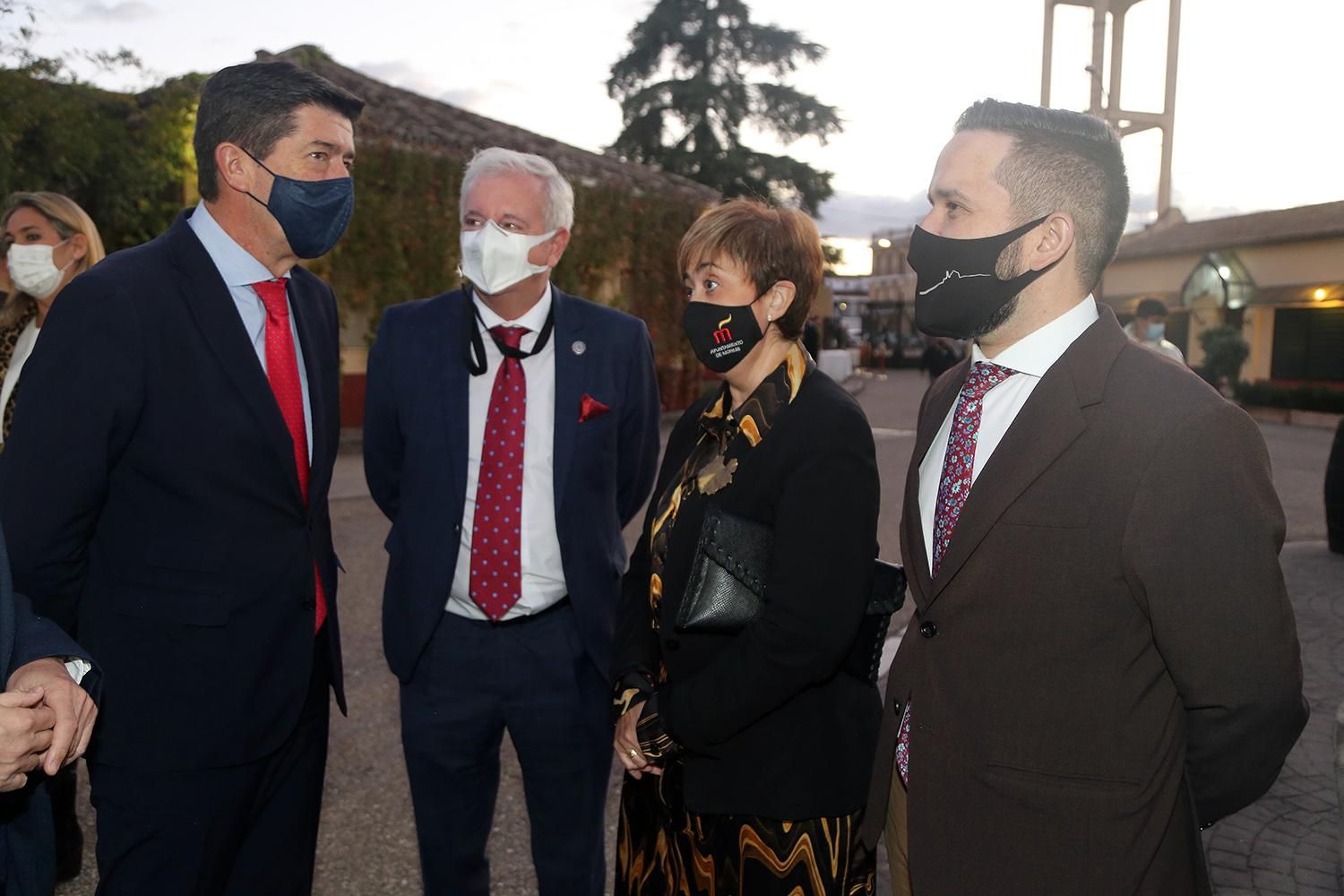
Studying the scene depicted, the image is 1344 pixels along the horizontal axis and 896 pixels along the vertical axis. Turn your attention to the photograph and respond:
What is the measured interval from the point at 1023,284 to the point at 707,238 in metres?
0.79

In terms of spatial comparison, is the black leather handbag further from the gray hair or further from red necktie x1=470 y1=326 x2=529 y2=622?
the gray hair

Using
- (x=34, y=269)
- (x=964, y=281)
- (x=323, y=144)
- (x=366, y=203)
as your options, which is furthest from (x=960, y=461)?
(x=366, y=203)

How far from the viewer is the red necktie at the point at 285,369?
234cm

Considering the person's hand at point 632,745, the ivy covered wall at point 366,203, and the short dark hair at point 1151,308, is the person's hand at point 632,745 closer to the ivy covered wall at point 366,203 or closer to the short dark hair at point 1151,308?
the short dark hair at point 1151,308

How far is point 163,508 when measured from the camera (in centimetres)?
212

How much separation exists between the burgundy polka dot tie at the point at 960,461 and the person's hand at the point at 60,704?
142 centimetres

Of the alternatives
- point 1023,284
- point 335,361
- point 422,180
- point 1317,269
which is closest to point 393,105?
point 422,180

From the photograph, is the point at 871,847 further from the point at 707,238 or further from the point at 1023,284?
the point at 707,238

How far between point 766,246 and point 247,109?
1248 mm

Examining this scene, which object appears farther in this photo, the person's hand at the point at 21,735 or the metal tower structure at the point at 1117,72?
the metal tower structure at the point at 1117,72

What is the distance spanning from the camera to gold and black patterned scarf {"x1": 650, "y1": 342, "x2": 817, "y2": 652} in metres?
2.24

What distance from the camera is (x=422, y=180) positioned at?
1428cm

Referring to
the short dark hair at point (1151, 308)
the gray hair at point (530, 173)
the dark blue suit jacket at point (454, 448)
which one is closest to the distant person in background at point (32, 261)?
the dark blue suit jacket at point (454, 448)

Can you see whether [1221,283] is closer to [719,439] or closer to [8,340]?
[719,439]
